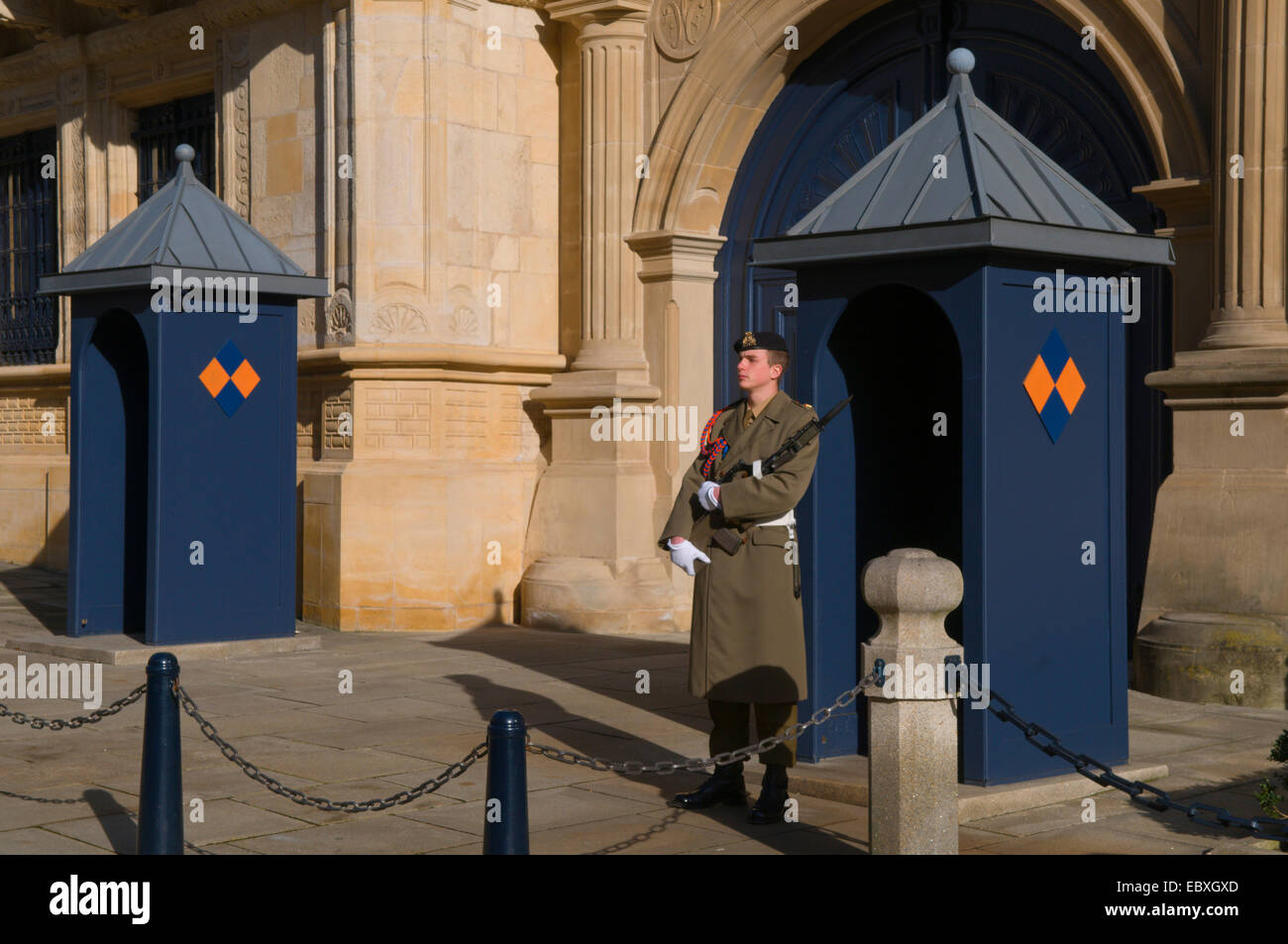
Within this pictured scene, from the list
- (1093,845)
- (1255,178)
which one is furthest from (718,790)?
(1255,178)

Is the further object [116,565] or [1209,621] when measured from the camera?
[116,565]

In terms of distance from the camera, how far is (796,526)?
7.18 metres

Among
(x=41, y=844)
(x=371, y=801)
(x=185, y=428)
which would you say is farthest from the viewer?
(x=185, y=428)

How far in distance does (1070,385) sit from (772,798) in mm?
2182

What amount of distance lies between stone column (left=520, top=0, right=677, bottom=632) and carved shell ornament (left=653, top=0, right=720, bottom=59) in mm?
159

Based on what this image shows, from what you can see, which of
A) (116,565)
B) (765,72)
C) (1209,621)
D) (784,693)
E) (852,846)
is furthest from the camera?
(765,72)

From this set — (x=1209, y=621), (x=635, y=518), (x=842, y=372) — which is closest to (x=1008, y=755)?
(x=842, y=372)

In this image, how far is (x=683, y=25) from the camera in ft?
43.5

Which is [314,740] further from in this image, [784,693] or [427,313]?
[427,313]

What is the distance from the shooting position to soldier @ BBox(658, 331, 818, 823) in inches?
253

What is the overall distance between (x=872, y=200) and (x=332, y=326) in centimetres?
687

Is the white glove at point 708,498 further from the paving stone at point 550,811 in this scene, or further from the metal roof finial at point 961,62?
the metal roof finial at point 961,62

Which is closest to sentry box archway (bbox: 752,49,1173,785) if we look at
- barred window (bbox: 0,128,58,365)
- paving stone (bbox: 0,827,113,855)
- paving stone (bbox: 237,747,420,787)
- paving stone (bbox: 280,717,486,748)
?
paving stone (bbox: 237,747,420,787)

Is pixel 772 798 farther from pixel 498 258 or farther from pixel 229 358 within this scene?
pixel 498 258
